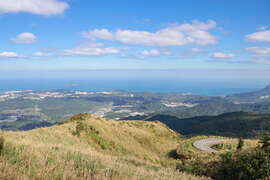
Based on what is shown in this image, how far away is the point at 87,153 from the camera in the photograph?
11336mm

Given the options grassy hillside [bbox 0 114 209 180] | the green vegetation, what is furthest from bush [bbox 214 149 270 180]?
grassy hillside [bbox 0 114 209 180]

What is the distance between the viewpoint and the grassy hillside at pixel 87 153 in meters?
6.27

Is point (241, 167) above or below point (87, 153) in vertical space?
below

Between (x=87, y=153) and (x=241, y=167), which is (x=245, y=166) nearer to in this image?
(x=241, y=167)

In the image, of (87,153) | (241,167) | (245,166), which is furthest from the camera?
(87,153)

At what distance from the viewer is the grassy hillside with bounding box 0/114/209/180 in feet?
20.6

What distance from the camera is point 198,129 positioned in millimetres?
164750

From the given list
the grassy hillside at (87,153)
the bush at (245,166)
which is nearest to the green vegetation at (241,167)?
the bush at (245,166)

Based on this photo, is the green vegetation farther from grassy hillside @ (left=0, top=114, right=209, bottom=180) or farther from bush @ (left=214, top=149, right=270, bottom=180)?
grassy hillside @ (left=0, top=114, right=209, bottom=180)

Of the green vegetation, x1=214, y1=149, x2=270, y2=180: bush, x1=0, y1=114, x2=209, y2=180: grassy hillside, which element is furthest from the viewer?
the green vegetation

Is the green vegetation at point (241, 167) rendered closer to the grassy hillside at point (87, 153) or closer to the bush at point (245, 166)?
the bush at point (245, 166)

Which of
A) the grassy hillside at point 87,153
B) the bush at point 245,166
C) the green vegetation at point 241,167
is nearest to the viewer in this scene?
the grassy hillside at point 87,153

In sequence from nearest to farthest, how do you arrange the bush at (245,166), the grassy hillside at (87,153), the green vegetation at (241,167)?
the grassy hillside at (87,153) → the bush at (245,166) → the green vegetation at (241,167)

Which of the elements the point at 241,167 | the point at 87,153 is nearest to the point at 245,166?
the point at 241,167
